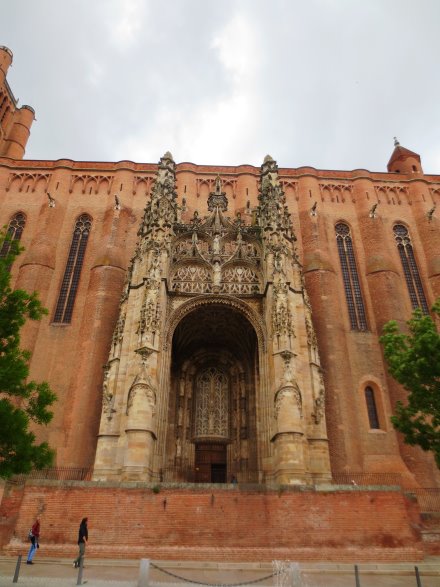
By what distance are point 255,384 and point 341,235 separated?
39.4 feet

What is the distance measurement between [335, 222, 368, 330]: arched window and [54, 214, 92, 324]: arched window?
52.4 feet

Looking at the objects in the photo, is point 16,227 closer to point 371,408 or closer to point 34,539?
point 34,539

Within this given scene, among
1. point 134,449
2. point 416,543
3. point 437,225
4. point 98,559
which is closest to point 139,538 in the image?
point 98,559

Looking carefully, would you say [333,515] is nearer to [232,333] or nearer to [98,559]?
[98,559]

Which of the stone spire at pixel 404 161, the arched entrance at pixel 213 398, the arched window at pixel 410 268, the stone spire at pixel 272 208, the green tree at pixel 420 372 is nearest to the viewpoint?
the green tree at pixel 420 372

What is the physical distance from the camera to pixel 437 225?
87.1ft

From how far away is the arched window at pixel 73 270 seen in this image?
23141 mm

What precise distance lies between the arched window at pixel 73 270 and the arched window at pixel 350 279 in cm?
1599

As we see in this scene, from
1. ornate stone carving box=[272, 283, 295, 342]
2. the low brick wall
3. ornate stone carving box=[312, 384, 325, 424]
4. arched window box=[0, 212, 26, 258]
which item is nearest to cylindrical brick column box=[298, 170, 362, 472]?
ornate stone carving box=[312, 384, 325, 424]

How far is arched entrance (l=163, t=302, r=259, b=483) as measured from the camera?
19.8 meters

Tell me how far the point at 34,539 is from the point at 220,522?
5040 millimetres

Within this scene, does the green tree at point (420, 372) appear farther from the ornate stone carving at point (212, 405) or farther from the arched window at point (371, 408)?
the ornate stone carving at point (212, 405)

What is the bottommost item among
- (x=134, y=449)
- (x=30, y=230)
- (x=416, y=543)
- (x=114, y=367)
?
(x=416, y=543)

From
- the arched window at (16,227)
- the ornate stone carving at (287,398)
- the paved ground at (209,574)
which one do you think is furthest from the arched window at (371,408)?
the arched window at (16,227)
